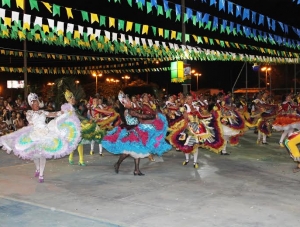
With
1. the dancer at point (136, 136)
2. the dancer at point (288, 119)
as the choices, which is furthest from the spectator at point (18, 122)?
the dancer at point (288, 119)

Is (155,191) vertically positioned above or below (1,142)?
below

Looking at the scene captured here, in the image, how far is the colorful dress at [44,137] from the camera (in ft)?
25.4

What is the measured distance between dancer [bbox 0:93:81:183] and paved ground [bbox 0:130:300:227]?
1.99 feet

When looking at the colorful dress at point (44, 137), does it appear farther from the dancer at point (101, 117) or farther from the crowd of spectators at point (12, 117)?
the crowd of spectators at point (12, 117)

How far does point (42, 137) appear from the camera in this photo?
25.7 ft

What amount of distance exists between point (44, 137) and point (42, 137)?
0.04 metres

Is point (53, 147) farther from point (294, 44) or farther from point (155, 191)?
point (294, 44)

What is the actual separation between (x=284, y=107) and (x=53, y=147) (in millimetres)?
Answer: 7920

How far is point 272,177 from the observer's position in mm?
8164

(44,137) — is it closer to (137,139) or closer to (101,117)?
(137,139)

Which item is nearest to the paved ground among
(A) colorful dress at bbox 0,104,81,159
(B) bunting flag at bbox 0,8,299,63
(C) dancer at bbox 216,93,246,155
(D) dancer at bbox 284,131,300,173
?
(D) dancer at bbox 284,131,300,173

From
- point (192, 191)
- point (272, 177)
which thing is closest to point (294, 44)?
point (272, 177)

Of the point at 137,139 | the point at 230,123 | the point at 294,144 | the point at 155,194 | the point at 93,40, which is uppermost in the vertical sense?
the point at 93,40

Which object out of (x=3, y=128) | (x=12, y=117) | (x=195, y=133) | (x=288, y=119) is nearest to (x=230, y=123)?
(x=288, y=119)
